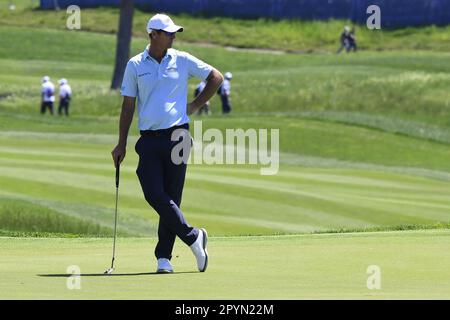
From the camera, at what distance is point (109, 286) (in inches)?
372

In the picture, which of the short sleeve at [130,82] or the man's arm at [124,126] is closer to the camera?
the short sleeve at [130,82]

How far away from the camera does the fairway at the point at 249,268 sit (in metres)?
8.95

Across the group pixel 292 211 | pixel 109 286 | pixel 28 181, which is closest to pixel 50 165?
pixel 28 181

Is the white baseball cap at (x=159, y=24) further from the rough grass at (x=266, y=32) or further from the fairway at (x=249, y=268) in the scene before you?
the rough grass at (x=266, y=32)

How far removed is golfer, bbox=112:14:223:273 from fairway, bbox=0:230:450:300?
61cm

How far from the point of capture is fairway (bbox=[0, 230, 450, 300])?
29.4 ft

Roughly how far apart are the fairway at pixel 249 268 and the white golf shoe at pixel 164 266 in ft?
0.30

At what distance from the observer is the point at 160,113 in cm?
1095

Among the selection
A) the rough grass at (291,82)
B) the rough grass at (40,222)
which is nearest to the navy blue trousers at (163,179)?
the rough grass at (40,222)

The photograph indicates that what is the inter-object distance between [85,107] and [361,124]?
45.4ft

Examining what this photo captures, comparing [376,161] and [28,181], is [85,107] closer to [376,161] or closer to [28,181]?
[376,161]

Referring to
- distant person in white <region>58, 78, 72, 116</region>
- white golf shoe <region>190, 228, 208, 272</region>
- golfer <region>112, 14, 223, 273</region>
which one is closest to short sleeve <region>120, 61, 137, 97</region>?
golfer <region>112, 14, 223, 273</region>

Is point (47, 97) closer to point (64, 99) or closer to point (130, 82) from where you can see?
point (64, 99)

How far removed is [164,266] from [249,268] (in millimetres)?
676
